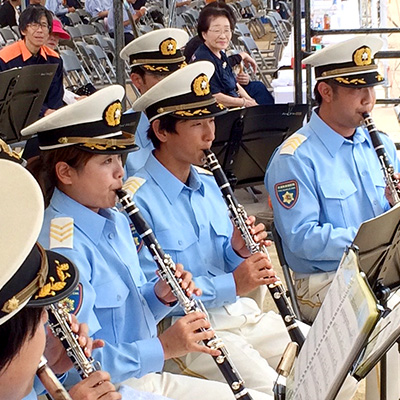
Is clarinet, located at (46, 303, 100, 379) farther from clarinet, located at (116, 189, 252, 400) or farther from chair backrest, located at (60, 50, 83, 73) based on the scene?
chair backrest, located at (60, 50, 83, 73)

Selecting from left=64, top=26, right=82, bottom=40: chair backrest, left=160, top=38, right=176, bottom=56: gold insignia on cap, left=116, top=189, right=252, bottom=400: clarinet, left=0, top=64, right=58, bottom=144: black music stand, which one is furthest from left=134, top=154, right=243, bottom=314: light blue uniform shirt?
left=64, top=26, right=82, bottom=40: chair backrest

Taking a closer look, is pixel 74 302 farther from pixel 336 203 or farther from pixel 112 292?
pixel 336 203

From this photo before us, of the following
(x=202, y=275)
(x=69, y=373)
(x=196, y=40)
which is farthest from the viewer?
(x=196, y=40)

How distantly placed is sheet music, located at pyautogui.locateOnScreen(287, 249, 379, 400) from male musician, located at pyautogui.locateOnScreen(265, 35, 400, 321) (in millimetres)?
1302

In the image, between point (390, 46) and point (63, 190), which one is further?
point (390, 46)

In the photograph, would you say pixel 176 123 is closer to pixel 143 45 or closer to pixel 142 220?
pixel 142 220

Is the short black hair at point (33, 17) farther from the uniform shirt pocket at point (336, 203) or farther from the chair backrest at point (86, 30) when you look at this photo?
the chair backrest at point (86, 30)

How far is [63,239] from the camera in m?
2.10

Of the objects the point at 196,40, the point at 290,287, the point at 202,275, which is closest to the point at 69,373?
the point at 202,275

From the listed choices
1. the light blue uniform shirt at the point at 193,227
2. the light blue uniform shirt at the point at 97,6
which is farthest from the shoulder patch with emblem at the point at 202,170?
the light blue uniform shirt at the point at 97,6

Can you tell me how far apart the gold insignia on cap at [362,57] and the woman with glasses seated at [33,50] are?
287cm

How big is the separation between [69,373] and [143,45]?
2.21 metres

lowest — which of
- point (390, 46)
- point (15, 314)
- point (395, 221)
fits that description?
point (390, 46)

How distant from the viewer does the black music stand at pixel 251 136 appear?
4039 mm
